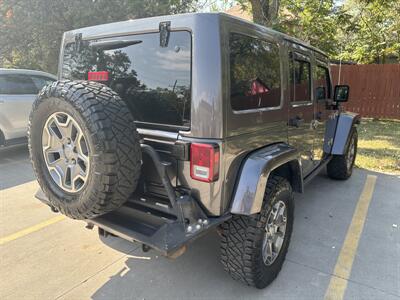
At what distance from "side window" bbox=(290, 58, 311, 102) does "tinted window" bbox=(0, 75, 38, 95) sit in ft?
18.8

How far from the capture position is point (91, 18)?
11.8 meters

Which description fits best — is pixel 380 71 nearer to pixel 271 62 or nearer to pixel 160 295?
pixel 271 62

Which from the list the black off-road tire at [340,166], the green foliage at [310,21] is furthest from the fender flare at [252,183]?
the green foliage at [310,21]

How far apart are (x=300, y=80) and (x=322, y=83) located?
3.44ft

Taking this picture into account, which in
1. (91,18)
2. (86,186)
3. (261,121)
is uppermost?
(91,18)

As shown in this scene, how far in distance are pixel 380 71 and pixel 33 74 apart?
39.5ft

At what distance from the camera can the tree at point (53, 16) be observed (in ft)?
38.7

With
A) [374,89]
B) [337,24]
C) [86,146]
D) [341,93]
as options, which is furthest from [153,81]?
[374,89]

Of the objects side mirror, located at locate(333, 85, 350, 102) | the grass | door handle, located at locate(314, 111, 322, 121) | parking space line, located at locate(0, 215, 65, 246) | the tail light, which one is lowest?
parking space line, located at locate(0, 215, 65, 246)

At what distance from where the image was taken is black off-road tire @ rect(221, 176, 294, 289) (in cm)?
239

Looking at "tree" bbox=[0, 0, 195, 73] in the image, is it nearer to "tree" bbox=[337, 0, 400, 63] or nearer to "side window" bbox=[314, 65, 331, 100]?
"side window" bbox=[314, 65, 331, 100]

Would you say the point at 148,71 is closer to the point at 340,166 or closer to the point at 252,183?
the point at 252,183

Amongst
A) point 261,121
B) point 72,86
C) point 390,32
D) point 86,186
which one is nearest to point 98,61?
point 72,86

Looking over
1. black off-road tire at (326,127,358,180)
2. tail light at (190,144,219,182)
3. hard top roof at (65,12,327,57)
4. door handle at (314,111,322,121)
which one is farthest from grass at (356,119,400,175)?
tail light at (190,144,219,182)
